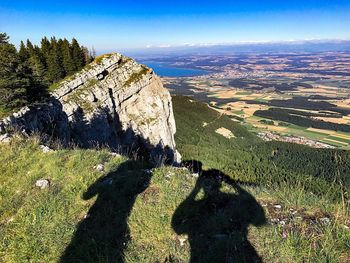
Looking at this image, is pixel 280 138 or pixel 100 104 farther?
pixel 280 138

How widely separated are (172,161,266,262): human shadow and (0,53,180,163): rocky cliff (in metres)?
24.1

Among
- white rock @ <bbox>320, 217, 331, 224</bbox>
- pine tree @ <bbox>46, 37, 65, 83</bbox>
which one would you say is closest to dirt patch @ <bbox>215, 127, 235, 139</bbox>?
pine tree @ <bbox>46, 37, 65, 83</bbox>

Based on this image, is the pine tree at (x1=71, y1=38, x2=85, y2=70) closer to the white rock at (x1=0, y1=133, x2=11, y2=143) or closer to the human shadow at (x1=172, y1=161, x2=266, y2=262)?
the white rock at (x1=0, y1=133, x2=11, y2=143)

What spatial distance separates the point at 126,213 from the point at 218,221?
2.31m

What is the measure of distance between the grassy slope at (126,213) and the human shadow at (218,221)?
41 mm

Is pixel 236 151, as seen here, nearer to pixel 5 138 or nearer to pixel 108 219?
pixel 5 138

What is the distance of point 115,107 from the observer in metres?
45.4

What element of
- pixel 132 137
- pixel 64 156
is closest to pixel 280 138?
pixel 132 137

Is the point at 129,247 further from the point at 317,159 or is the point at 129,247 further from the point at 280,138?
the point at 280,138

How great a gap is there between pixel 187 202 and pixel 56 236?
328 cm

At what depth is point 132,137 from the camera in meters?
47.5

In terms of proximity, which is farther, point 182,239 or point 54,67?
point 54,67

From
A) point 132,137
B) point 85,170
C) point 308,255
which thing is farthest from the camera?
point 132,137

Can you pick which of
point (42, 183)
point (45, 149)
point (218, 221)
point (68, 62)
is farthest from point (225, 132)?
point (218, 221)
